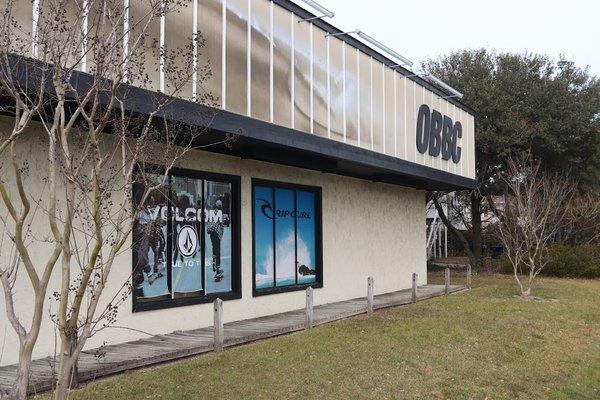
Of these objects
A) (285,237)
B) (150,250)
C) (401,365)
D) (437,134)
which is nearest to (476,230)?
(437,134)

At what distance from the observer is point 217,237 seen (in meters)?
12.0

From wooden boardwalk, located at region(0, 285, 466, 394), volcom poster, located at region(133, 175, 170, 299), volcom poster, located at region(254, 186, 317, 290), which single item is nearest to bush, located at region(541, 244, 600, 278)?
wooden boardwalk, located at region(0, 285, 466, 394)

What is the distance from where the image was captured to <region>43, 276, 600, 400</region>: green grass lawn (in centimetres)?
728

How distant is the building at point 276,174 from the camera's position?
33.4 ft

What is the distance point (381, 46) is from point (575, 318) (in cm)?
812

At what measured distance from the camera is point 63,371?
4.20m

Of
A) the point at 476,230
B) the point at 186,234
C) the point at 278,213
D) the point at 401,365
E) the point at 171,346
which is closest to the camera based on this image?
the point at 401,365

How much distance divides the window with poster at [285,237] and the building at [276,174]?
38mm

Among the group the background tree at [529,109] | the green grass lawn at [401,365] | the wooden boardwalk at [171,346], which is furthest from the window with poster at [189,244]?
the background tree at [529,109]

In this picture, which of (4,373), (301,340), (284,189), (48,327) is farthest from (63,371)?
(284,189)

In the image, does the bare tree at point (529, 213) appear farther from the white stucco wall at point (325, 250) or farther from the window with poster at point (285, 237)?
the window with poster at point (285, 237)

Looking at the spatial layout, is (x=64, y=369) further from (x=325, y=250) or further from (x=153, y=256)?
(x=325, y=250)

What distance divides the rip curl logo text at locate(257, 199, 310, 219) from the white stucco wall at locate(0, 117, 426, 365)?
24.4 inches

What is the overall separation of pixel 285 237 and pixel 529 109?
60.6 ft
